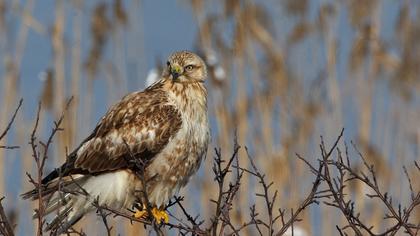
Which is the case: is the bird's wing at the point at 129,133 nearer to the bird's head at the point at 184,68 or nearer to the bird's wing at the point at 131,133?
the bird's wing at the point at 131,133

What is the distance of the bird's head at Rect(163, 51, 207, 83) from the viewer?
12.8ft

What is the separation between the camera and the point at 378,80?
5.09m

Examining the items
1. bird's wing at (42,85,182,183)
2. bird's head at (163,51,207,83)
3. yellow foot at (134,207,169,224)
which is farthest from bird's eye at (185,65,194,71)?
yellow foot at (134,207,169,224)

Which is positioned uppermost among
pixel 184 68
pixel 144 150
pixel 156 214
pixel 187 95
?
pixel 184 68

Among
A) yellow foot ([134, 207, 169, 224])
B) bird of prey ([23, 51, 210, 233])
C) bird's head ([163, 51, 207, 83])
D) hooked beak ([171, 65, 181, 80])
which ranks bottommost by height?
yellow foot ([134, 207, 169, 224])

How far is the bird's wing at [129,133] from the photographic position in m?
3.70

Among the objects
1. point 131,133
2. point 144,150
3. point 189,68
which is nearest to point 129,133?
point 131,133

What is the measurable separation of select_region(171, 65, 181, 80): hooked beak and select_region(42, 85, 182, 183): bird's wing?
0.30ft

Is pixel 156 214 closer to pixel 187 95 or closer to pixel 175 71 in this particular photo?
pixel 187 95

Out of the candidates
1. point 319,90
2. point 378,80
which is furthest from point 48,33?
point 378,80

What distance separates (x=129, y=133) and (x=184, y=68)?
0.40m

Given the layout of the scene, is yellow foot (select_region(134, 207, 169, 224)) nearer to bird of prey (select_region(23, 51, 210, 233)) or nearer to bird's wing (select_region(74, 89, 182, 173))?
bird of prey (select_region(23, 51, 210, 233))

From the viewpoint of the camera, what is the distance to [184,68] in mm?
3939

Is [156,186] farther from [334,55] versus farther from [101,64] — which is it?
[334,55]
